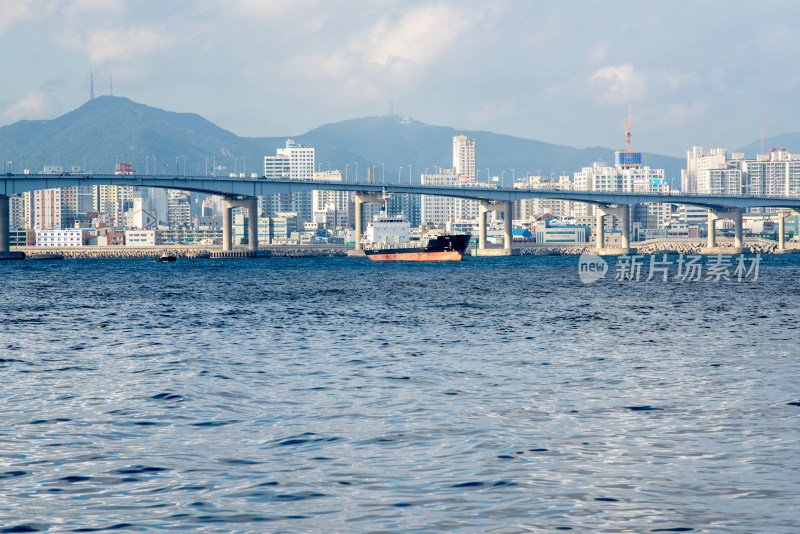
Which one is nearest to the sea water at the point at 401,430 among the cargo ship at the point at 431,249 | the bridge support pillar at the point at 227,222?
the cargo ship at the point at 431,249

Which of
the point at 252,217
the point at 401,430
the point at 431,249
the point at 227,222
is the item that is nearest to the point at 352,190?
the point at 252,217

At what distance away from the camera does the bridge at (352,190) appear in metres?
141

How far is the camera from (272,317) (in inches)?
1521

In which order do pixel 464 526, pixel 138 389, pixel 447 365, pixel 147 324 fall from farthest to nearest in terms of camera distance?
pixel 147 324
pixel 447 365
pixel 138 389
pixel 464 526

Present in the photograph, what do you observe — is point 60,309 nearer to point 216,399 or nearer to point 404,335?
point 404,335

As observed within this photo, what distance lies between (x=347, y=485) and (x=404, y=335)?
19595 millimetres

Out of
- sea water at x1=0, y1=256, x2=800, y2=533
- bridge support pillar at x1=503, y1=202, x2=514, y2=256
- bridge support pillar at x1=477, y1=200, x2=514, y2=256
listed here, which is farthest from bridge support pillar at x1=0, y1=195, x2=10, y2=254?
sea water at x1=0, y1=256, x2=800, y2=533

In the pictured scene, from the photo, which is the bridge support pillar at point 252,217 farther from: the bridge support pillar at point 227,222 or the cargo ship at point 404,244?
the cargo ship at point 404,244

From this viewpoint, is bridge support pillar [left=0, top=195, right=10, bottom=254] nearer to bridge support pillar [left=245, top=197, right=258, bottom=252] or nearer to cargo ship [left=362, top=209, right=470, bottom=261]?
bridge support pillar [left=245, top=197, right=258, bottom=252]

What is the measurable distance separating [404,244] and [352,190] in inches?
1002

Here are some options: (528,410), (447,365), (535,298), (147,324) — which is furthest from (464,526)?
(535,298)

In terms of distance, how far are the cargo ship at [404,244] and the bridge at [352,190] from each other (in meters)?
Result: 13.9

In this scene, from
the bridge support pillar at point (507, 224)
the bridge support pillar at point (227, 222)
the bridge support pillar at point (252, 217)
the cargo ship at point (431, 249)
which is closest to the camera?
the cargo ship at point (431, 249)

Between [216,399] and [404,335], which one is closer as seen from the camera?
[216,399]
